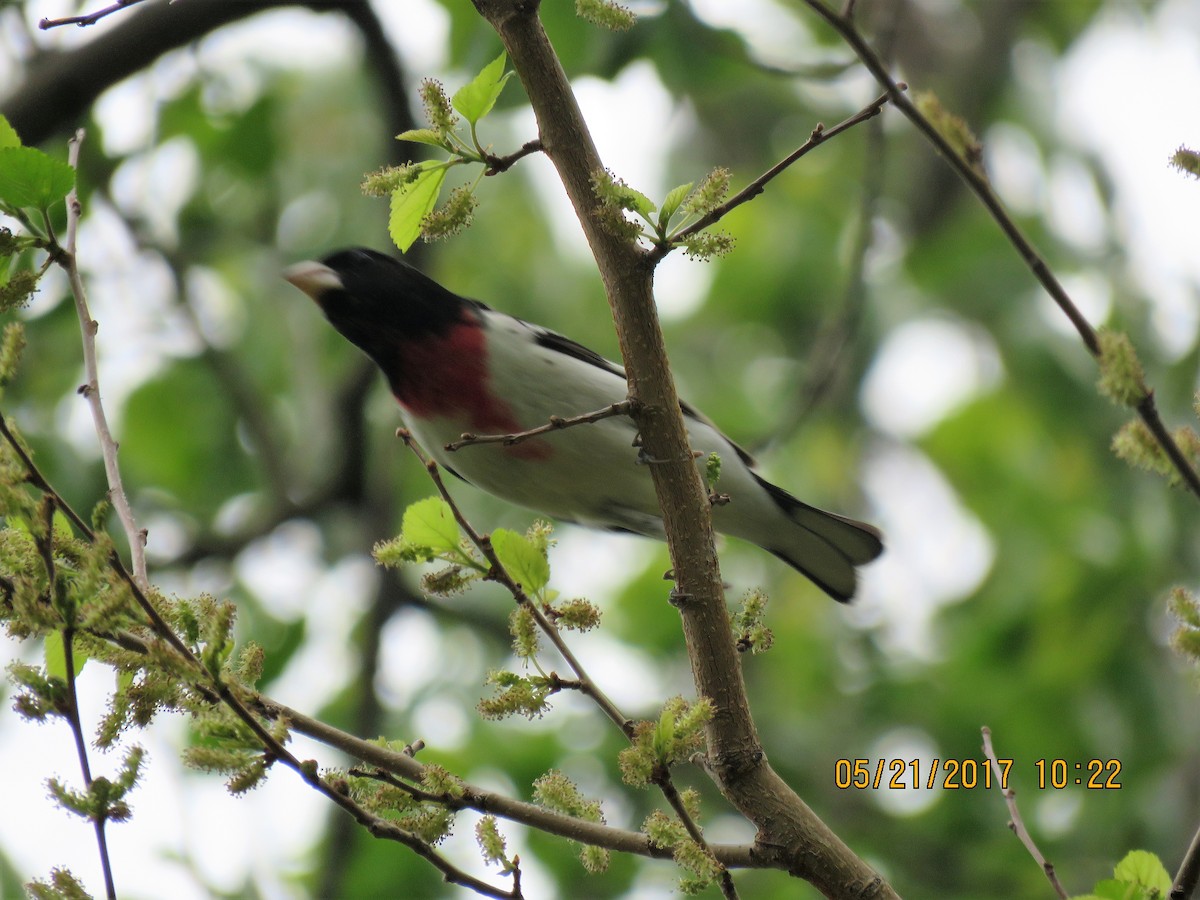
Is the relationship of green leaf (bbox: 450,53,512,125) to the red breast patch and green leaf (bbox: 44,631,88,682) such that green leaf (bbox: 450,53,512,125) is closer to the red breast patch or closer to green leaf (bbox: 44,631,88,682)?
green leaf (bbox: 44,631,88,682)

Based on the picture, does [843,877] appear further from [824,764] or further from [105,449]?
[824,764]

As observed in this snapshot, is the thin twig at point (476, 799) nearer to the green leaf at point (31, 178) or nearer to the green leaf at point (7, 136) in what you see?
the green leaf at point (31, 178)

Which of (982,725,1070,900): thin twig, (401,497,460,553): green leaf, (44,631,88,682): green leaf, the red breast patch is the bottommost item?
(44,631,88,682): green leaf

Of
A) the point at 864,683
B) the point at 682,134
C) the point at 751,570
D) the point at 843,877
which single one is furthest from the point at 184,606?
the point at 682,134

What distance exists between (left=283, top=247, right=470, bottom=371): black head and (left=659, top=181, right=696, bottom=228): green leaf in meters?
2.01

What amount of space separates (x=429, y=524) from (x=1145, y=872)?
134cm

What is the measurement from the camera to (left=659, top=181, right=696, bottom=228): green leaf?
2.00 metres

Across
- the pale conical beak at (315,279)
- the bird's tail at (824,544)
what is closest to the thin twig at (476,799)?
the pale conical beak at (315,279)

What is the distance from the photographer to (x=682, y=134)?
1180cm

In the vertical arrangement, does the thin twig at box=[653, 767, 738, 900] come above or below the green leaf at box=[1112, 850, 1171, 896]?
below

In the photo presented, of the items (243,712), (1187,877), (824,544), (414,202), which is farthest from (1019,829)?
(824,544)

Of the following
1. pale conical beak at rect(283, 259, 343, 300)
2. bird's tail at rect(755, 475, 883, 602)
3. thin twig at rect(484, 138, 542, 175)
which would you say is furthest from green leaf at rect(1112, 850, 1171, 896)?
pale conical beak at rect(283, 259, 343, 300)

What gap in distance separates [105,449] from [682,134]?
10.1 metres

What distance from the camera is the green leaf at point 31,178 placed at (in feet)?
6.57
